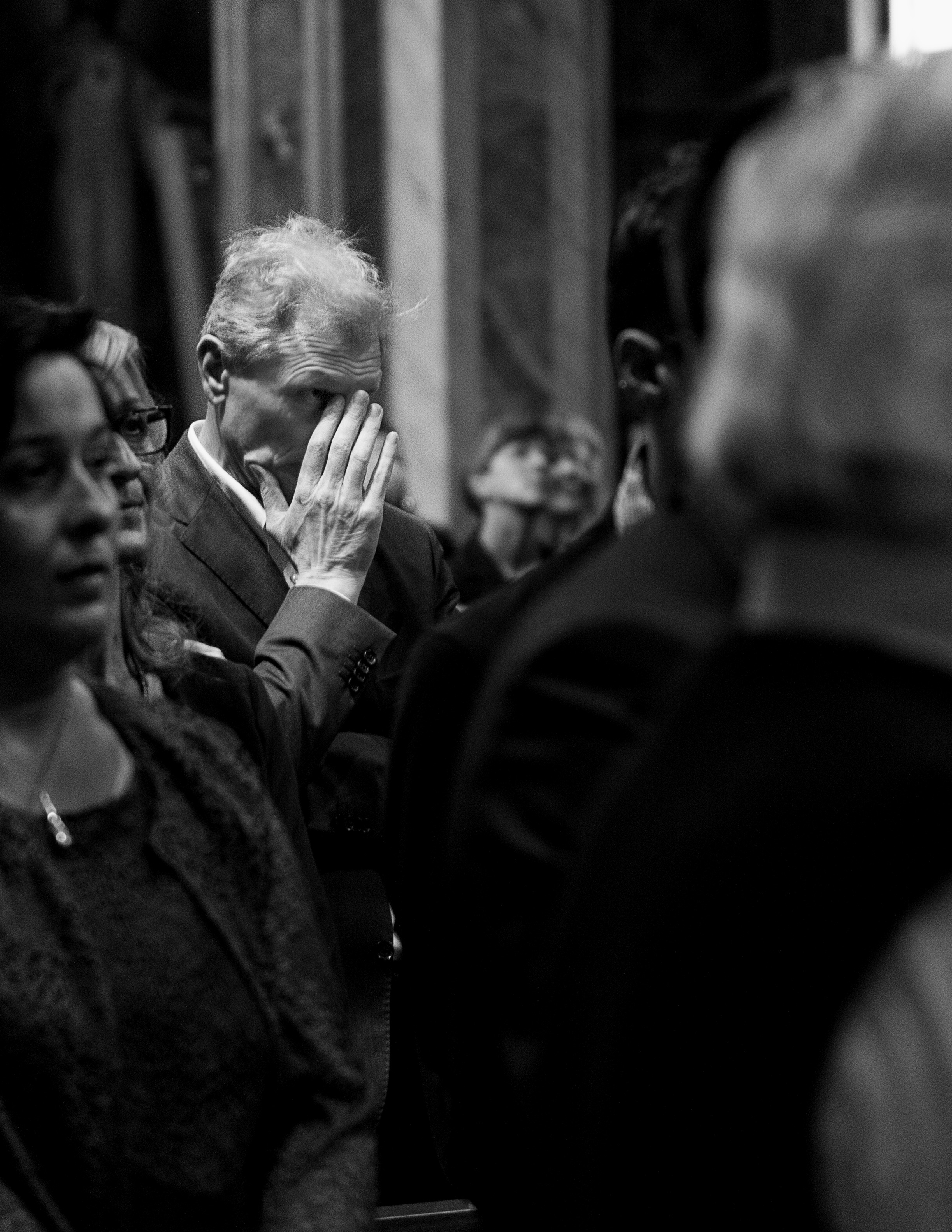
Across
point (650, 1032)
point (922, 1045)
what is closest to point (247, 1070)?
point (650, 1032)

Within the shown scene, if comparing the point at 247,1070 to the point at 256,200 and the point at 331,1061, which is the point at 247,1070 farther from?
the point at 256,200

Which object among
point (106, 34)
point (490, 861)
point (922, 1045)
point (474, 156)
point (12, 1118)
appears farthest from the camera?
point (106, 34)

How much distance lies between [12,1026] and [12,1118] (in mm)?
77

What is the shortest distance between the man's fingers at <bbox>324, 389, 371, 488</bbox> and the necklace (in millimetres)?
1506

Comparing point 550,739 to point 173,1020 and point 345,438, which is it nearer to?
point 173,1020

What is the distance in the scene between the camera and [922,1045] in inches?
44.6

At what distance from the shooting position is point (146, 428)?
300 cm

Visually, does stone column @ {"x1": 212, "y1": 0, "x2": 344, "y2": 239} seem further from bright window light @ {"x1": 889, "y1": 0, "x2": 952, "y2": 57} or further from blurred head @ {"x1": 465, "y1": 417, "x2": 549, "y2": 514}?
bright window light @ {"x1": 889, "y1": 0, "x2": 952, "y2": 57}

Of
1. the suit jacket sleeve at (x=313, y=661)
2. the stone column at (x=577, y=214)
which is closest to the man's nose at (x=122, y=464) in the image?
the suit jacket sleeve at (x=313, y=661)

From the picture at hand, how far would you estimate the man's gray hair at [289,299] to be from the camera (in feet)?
12.0

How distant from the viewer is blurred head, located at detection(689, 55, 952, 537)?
120 cm

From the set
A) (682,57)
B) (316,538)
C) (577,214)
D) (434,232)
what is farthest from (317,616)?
(682,57)

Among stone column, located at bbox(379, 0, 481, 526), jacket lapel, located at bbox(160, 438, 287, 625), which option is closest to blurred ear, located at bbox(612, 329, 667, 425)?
jacket lapel, located at bbox(160, 438, 287, 625)

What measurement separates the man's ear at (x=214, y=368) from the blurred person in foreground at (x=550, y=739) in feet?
6.95
